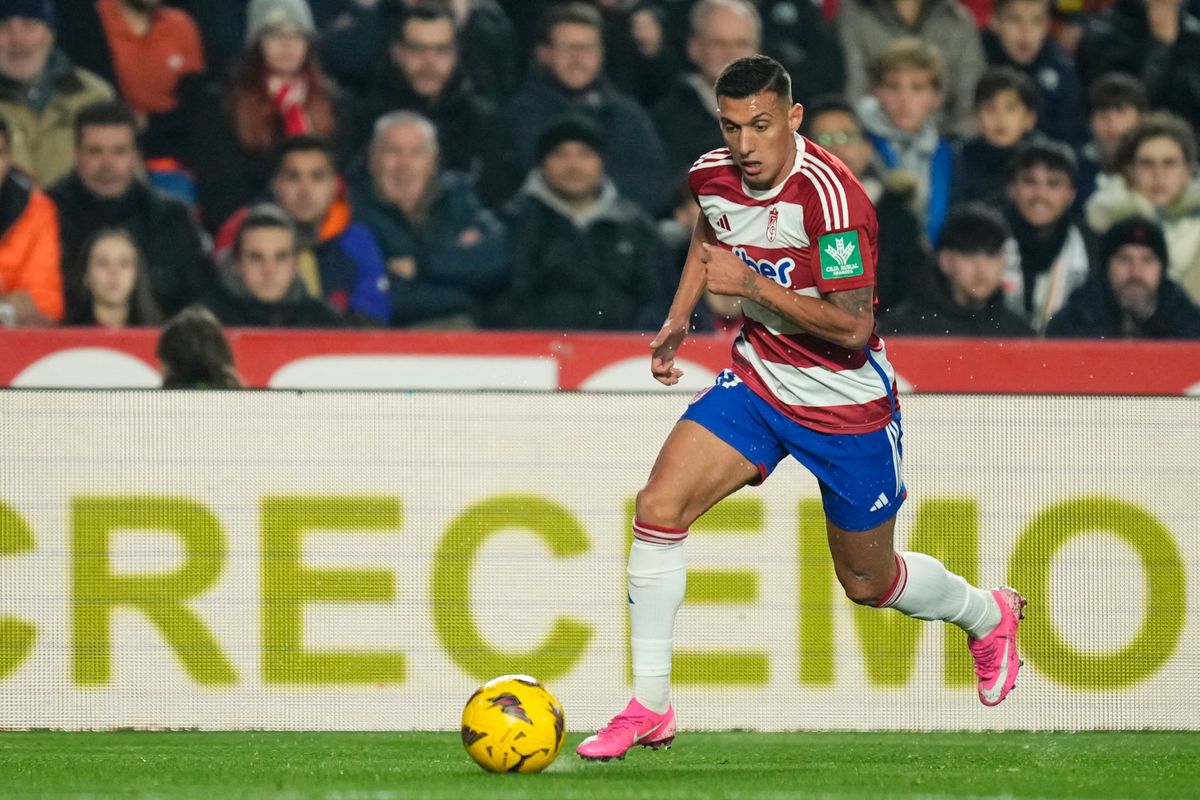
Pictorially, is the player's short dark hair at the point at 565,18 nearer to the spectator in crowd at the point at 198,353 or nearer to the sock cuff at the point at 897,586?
the spectator in crowd at the point at 198,353

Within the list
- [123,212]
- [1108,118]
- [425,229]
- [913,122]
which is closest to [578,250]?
[425,229]

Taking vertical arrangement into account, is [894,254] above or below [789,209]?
below

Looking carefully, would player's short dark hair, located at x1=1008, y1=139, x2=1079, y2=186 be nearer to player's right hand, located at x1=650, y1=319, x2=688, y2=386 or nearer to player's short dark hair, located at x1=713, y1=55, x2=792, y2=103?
player's right hand, located at x1=650, y1=319, x2=688, y2=386

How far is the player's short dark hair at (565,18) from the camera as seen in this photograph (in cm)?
1064

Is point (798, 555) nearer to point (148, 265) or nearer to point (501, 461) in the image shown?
point (501, 461)

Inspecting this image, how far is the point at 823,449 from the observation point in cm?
562

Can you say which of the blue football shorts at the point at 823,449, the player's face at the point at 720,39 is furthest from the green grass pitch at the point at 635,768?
the player's face at the point at 720,39

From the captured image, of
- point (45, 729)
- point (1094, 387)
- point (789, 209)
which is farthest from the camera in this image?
point (1094, 387)

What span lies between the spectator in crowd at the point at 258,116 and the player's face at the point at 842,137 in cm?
277

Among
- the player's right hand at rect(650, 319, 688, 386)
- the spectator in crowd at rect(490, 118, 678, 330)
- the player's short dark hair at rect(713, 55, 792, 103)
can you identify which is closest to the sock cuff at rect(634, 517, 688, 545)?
the player's right hand at rect(650, 319, 688, 386)

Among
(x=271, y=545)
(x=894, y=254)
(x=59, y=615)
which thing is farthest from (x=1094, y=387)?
(x=59, y=615)

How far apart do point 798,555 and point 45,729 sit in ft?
9.97

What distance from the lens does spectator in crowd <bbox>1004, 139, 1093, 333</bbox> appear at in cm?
1036

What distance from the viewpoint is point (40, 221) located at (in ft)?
32.8
